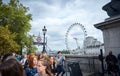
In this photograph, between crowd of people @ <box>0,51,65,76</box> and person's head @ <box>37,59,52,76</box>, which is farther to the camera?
person's head @ <box>37,59,52,76</box>

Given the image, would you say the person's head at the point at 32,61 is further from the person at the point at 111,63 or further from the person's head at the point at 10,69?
the person at the point at 111,63

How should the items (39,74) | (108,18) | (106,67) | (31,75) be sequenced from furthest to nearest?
(106,67)
(108,18)
(31,75)
(39,74)

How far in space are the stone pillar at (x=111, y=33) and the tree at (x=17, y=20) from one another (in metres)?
28.3

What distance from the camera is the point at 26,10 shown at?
44688mm

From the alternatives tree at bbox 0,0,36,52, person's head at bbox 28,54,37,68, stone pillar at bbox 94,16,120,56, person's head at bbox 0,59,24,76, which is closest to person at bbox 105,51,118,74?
stone pillar at bbox 94,16,120,56

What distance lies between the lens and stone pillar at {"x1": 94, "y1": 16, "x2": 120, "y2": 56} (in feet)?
43.8

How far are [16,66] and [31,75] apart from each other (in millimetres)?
4544

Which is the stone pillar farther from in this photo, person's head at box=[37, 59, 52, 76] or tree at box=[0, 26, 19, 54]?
tree at box=[0, 26, 19, 54]

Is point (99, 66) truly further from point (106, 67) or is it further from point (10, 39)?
point (10, 39)

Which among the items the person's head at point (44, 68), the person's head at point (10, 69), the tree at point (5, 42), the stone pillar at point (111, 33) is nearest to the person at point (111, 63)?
the stone pillar at point (111, 33)

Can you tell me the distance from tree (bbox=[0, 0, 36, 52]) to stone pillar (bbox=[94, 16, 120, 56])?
2835 centimetres

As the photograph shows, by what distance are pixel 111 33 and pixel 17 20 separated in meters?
30.9

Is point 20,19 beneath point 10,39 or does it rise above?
above

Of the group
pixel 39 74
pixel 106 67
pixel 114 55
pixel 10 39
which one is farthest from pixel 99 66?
pixel 10 39
